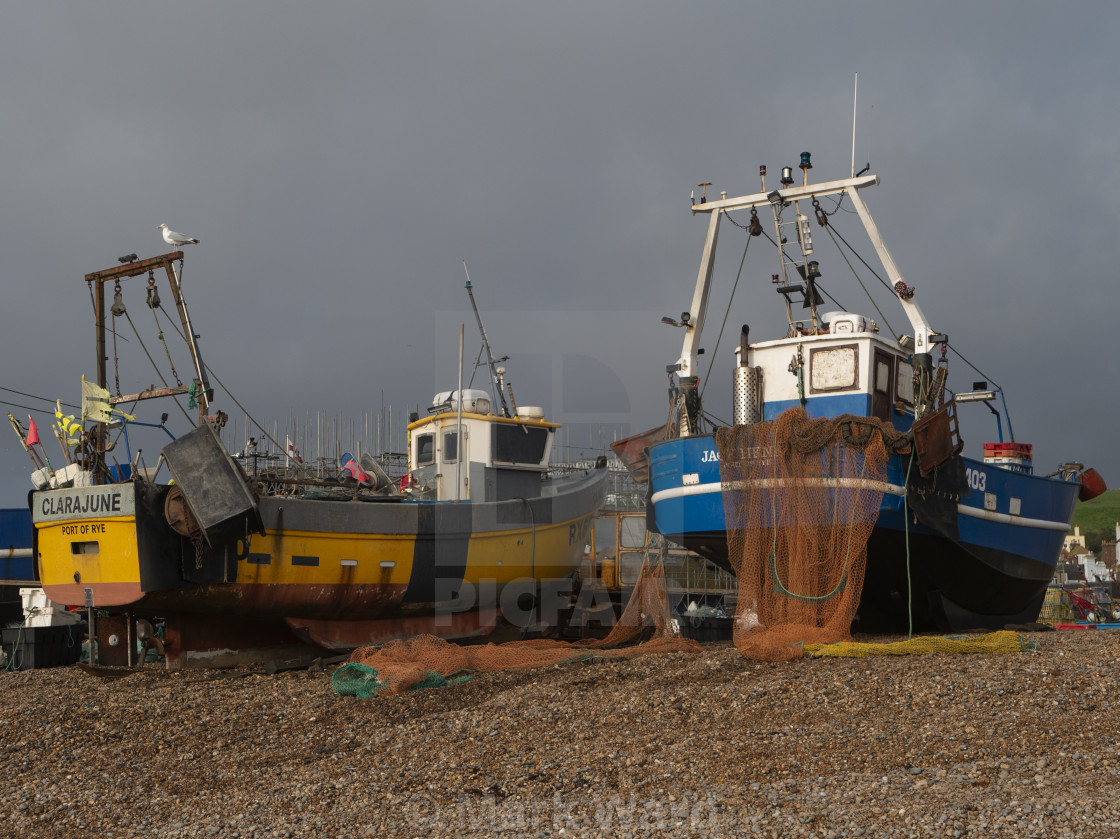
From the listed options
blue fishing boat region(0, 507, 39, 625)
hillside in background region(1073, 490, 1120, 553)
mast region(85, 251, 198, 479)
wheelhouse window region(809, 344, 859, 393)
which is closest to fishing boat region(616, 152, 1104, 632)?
wheelhouse window region(809, 344, 859, 393)

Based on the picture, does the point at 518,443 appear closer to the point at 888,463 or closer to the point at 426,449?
the point at 426,449

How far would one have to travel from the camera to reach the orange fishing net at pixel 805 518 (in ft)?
33.4

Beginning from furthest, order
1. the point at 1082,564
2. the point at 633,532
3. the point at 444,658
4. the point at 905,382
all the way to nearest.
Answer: the point at 1082,564, the point at 633,532, the point at 905,382, the point at 444,658

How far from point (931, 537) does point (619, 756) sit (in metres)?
6.83

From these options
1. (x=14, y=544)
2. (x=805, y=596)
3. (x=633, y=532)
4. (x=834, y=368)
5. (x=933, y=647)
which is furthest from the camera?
(x=633, y=532)

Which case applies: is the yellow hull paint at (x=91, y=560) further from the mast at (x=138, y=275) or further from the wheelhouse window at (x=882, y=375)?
the wheelhouse window at (x=882, y=375)

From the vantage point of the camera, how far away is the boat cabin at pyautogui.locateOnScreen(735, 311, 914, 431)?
11898mm

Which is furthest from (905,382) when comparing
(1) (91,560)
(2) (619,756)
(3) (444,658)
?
(1) (91,560)

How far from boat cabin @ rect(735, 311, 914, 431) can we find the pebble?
155 inches

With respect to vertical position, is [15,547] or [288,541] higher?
[288,541]

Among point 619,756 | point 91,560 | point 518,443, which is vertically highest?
point 518,443

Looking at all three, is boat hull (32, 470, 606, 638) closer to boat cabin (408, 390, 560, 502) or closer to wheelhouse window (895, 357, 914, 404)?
boat cabin (408, 390, 560, 502)

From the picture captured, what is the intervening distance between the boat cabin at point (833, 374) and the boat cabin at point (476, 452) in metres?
4.51

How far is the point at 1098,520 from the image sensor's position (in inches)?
2940
